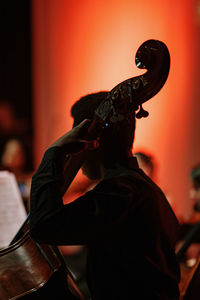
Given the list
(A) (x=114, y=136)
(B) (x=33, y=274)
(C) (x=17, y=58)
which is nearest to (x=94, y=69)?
(C) (x=17, y=58)

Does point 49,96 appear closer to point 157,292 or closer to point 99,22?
point 99,22

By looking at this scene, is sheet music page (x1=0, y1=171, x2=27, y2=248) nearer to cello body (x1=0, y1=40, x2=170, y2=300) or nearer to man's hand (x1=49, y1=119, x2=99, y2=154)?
cello body (x1=0, y1=40, x2=170, y2=300)

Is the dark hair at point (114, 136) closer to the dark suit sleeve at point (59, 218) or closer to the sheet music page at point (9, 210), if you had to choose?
the dark suit sleeve at point (59, 218)

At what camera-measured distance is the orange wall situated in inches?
183

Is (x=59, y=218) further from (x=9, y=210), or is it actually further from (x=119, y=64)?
(x=119, y=64)

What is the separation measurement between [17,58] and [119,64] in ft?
4.84

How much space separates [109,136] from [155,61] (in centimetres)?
24

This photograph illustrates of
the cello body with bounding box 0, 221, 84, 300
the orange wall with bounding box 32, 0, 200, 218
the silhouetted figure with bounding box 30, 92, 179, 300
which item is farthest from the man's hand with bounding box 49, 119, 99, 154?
the orange wall with bounding box 32, 0, 200, 218

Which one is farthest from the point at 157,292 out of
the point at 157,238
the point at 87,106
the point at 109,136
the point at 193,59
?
the point at 193,59

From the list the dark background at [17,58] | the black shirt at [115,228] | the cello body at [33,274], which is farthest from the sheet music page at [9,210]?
the dark background at [17,58]

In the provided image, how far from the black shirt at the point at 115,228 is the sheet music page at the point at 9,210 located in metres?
0.54

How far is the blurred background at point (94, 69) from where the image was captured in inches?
183

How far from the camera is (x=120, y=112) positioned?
3.48 ft

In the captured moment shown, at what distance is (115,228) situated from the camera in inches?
39.2
